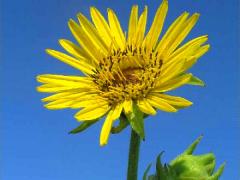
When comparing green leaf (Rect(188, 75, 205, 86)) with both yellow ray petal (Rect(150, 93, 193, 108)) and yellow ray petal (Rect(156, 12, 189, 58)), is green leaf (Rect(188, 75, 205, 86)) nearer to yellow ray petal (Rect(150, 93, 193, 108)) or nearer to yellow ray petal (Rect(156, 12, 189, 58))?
yellow ray petal (Rect(150, 93, 193, 108))

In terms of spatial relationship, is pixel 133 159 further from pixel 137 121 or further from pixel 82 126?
pixel 82 126

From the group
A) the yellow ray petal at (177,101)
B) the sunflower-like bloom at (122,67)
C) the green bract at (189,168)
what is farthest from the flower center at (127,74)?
the green bract at (189,168)

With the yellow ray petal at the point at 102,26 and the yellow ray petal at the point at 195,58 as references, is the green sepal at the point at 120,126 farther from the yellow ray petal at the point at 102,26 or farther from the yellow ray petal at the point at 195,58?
the yellow ray petal at the point at 102,26

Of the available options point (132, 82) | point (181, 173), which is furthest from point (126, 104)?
point (181, 173)

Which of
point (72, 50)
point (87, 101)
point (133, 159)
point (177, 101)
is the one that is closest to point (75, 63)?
point (72, 50)

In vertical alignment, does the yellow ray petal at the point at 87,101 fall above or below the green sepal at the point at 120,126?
above

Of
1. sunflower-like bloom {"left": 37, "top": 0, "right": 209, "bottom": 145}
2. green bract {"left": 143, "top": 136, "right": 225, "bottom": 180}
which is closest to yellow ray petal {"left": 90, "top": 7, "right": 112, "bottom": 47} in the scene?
sunflower-like bloom {"left": 37, "top": 0, "right": 209, "bottom": 145}
